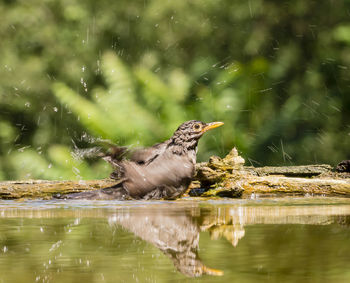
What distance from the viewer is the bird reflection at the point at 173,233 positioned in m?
1.41

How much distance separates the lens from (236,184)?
425 centimetres

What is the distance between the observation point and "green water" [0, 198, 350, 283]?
1.30 metres

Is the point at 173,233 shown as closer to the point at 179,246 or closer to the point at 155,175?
the point at 179,246

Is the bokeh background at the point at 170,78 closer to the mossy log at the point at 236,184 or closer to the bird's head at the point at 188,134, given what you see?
the bird's head at the point at 188,134

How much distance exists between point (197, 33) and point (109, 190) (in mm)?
3903

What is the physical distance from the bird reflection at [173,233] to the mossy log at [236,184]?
4.01 ft

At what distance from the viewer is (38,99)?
7793mm

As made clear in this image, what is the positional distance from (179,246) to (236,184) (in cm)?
252

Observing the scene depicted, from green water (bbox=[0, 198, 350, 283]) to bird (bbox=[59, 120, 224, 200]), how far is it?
130cm

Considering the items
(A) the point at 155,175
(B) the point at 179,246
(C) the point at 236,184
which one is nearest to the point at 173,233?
(B) the point at 179,246

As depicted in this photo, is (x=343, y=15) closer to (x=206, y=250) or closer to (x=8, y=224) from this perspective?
(x=8, y=224)

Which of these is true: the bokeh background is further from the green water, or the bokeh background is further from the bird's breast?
the green water

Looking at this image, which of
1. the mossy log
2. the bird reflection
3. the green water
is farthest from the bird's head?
the green water

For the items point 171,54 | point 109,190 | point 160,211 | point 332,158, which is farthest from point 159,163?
point 171,54
